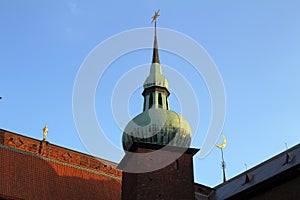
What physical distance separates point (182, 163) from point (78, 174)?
21.4 feet

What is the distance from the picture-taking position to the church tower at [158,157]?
20.2 meters

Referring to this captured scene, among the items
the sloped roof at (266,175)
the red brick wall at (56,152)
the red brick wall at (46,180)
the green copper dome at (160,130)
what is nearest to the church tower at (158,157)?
the green copper dome at (160,130)

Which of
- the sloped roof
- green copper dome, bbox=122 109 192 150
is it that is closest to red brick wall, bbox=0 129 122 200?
green copper dome, bbox=122 109 192 150

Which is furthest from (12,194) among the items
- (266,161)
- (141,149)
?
(266,161)

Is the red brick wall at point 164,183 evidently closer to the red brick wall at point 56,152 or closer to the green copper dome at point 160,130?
the green copper dome at point 160,130

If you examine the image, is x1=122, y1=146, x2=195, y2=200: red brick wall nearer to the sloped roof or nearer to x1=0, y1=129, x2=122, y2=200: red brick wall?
the sloped roof

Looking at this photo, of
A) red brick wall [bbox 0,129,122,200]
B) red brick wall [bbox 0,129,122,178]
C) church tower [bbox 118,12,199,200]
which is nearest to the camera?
church tower [bbox 118,12,199,200]

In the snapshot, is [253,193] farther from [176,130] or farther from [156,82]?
[156,82]

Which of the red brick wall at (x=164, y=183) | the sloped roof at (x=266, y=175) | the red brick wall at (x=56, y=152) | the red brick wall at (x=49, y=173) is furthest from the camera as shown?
the red brick wall at (x=56, y=152)

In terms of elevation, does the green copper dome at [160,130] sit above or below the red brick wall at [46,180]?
above

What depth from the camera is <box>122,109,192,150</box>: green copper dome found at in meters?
21.0

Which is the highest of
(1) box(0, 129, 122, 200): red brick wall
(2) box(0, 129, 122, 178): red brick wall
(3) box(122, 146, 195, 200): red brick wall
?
(2) box(0, 129, 122, 178): red brick wall

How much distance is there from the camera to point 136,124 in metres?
21.3

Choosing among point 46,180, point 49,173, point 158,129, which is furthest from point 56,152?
point 158,129
